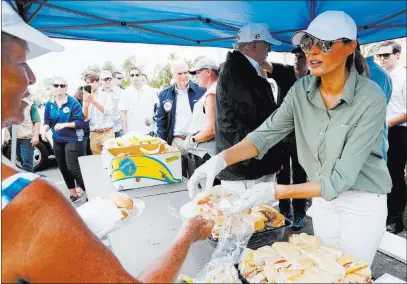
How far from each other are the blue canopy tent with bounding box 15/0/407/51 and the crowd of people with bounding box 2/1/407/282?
0.97 ft

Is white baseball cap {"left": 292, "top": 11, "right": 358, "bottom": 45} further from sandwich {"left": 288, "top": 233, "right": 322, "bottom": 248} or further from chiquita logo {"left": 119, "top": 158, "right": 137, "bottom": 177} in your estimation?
chiquita logo {"left": 119, "top": 158, "right": 137, "bottom": 177}

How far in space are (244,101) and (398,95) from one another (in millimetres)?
2377

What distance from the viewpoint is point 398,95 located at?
3832 millimetres

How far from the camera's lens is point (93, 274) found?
728 millimetres

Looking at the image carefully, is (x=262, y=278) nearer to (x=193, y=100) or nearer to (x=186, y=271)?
(x=186, y=271)

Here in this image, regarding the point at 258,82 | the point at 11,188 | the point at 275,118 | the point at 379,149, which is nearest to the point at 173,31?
the point at 258,82

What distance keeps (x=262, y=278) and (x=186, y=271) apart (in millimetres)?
365

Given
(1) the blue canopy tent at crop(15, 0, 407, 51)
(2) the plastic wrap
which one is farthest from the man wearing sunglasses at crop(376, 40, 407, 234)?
(2) the plastic wrap

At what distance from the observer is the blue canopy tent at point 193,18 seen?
2289mm

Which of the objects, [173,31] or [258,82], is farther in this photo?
[173,31]

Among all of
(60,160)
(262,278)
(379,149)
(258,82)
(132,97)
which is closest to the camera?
(262,278)

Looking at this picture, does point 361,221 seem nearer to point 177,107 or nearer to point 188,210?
point 188,210

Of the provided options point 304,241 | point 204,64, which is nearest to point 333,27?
point 304,241

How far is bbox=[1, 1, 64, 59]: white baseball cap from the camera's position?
0.80 meters
